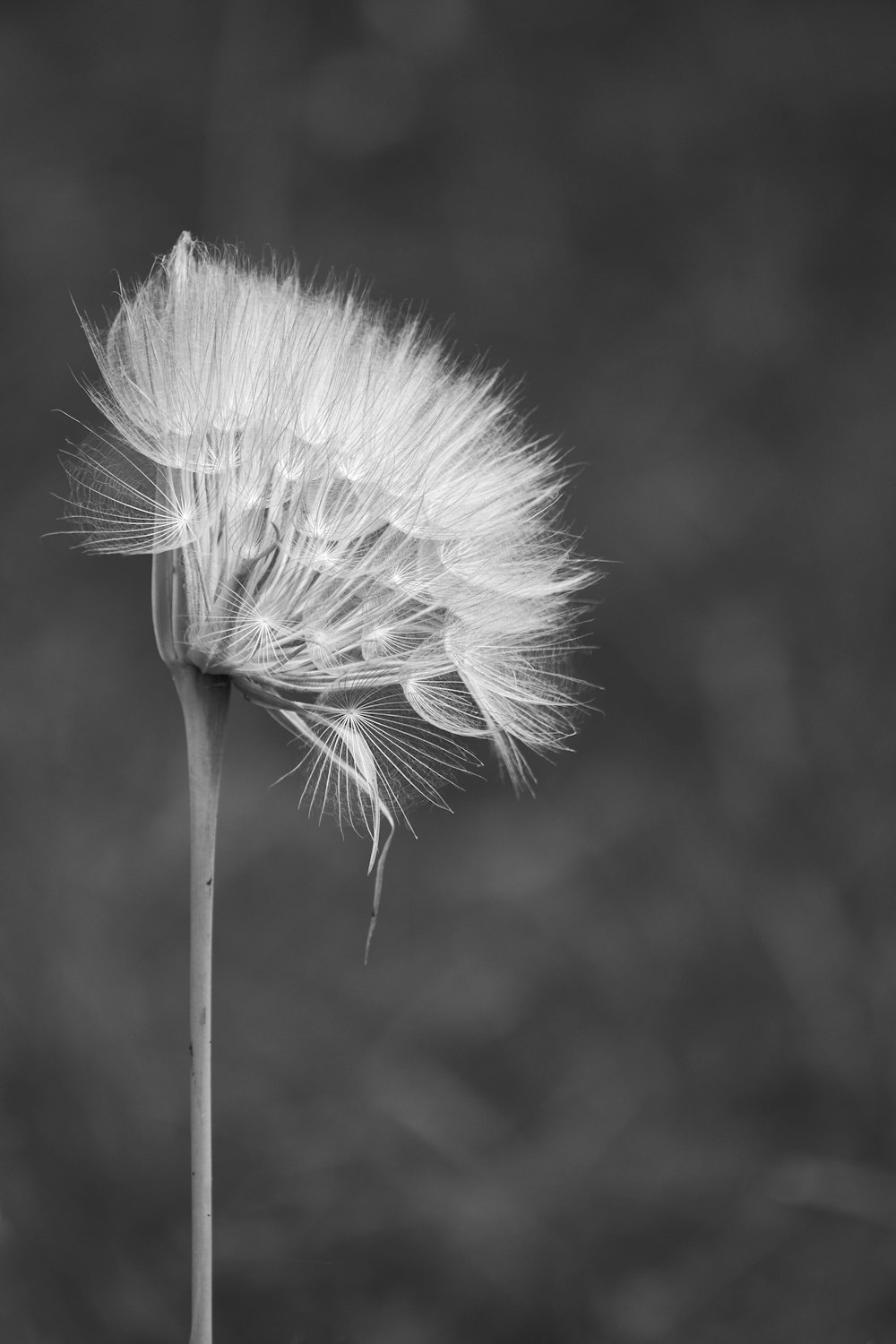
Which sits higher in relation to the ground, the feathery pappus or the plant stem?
the feathery pappus

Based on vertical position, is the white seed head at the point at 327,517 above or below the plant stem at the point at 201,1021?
above

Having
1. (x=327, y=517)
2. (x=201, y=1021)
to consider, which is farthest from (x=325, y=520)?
(x=201, y=1021)

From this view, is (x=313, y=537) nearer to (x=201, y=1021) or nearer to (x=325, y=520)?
(x=325, y=520)

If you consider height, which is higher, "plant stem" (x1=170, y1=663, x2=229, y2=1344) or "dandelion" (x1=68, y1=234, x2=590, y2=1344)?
"dandelion" (x1=68, y1=234, x2=590, y2=1344)

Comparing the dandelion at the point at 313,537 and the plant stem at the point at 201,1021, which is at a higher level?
the dandelion at the point at 313,537

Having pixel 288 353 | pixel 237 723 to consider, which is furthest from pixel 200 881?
pixel 237 723

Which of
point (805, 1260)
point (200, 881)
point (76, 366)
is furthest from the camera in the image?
point (76, 366)

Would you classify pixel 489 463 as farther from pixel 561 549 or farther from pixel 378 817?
pixel 378 817
